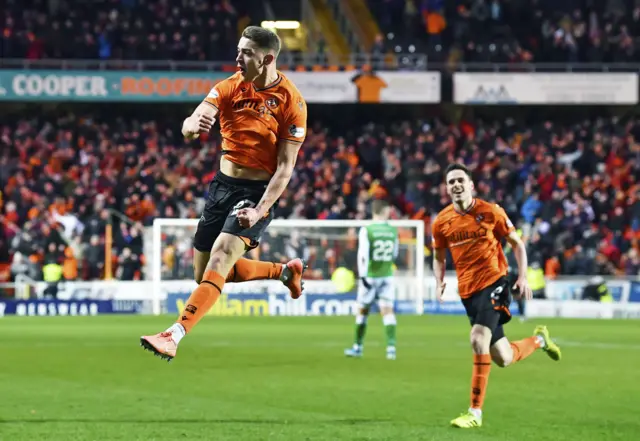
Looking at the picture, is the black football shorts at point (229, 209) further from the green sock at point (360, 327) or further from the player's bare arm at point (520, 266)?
the green sock at point (360, 327)

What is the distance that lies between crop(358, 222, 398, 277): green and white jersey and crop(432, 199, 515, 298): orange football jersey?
6.62 metres

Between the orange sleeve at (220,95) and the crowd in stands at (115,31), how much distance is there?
2779 centimetres

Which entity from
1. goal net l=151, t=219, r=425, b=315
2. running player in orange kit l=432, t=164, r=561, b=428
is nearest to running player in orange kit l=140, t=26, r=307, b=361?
running player in orange kit l=432, t=164, r=561, b=428

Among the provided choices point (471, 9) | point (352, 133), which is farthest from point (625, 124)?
→ point (352, 133)

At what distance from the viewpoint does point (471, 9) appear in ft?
125

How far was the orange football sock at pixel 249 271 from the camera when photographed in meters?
9.24

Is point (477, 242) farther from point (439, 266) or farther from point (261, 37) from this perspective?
point (261, 37)

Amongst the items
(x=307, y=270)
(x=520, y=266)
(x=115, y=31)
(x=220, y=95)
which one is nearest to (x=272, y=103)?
(x=220, y=95)

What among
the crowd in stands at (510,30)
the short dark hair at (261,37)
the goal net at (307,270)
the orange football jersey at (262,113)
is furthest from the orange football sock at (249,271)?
the crowd in stands at (510,30)

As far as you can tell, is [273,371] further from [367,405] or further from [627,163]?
[627,163]

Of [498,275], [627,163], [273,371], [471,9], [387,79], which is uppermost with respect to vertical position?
[471,9]

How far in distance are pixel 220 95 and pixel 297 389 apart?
5.37 meters

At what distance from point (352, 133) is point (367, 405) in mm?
26093

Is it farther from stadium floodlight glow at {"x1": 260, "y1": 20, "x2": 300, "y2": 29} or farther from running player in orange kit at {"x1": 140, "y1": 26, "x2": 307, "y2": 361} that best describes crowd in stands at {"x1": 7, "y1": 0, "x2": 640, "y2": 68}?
running player in orange kit at {"x1": 140, "y1": 26, "x2": 307, "y2": 361}
